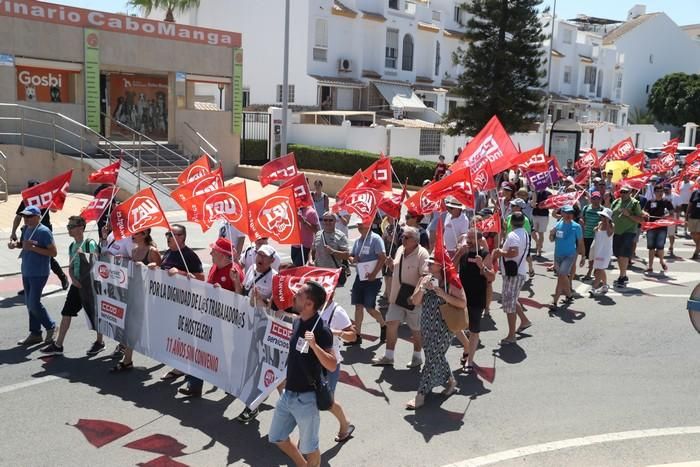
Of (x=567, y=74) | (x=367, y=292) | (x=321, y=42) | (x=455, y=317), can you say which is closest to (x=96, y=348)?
(x=367, y=292)

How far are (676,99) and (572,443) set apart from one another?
202ft

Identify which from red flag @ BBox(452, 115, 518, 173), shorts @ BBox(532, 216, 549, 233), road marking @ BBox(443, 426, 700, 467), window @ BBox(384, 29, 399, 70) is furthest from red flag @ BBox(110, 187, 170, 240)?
window @ BBox(384, 29, 399, 70)

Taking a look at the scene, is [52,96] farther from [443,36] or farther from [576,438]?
[443,36]

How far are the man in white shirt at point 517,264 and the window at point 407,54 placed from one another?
35.7 metres

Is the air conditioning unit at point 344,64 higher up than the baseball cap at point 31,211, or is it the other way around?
the air conditioning unit at point 344,64

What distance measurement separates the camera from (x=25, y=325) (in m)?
→ 9.12

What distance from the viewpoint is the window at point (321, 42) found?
38281mm

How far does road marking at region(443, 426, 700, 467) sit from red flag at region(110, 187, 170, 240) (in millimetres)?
3967

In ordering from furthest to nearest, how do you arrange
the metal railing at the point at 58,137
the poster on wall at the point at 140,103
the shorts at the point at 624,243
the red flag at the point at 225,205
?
1. the poster on wall at the point at 140,103
2. the metal railing at the point at 58,137
3. the shorts at the point at 624,243
4. the red flag at the point at 225,205

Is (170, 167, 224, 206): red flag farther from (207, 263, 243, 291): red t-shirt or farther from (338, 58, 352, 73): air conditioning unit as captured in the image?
(338, 58, 352, 73): air conditioning unit

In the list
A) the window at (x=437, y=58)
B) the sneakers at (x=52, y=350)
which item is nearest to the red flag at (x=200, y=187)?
the sneakers at (x=52, y=350)

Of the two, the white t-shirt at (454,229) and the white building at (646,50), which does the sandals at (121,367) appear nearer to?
the white t-shirt at (454,229)

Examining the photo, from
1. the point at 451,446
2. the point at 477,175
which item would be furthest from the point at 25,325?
the point at 477,175

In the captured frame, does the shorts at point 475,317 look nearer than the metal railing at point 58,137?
Yes
